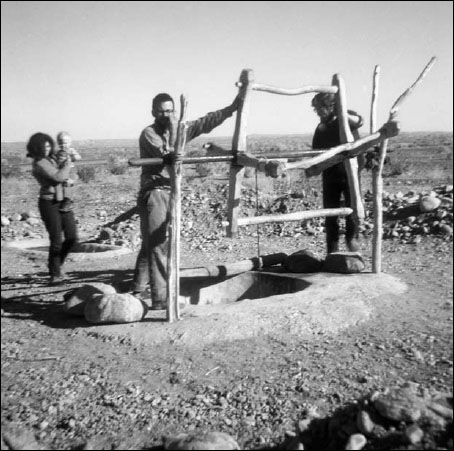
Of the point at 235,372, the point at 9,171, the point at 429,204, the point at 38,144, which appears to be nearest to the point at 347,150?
the point at 235,372

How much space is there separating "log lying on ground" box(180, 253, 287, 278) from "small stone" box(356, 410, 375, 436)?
11.6ft

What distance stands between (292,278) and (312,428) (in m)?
2.80

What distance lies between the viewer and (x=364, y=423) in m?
2.56

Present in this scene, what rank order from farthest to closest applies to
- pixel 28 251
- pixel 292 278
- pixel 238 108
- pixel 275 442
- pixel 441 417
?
1. pixel 28 251
2. pixel 292 278
3. pixel 238 108
4. pixel 275 442
5. pixel 441 417

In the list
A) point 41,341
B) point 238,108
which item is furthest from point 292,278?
point 41,341

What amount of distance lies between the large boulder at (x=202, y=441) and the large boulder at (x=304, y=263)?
3.26 m

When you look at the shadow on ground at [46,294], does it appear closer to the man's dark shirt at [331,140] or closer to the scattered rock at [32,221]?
the man's dark shirt at [331,140]

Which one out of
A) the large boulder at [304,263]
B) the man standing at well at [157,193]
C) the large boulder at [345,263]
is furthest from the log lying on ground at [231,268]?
the man standing at well at [157,193]

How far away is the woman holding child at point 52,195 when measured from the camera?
486 cm

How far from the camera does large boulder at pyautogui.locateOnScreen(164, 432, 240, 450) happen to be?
2.64 meters

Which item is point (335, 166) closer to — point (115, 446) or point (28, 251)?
point (115, 446)

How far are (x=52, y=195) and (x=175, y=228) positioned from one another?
1528 millimetres

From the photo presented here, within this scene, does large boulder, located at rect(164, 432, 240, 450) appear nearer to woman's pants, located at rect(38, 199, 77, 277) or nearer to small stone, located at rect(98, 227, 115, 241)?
woman's pants, located at rect(38, 199, 77, 277)

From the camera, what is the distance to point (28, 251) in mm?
8109
